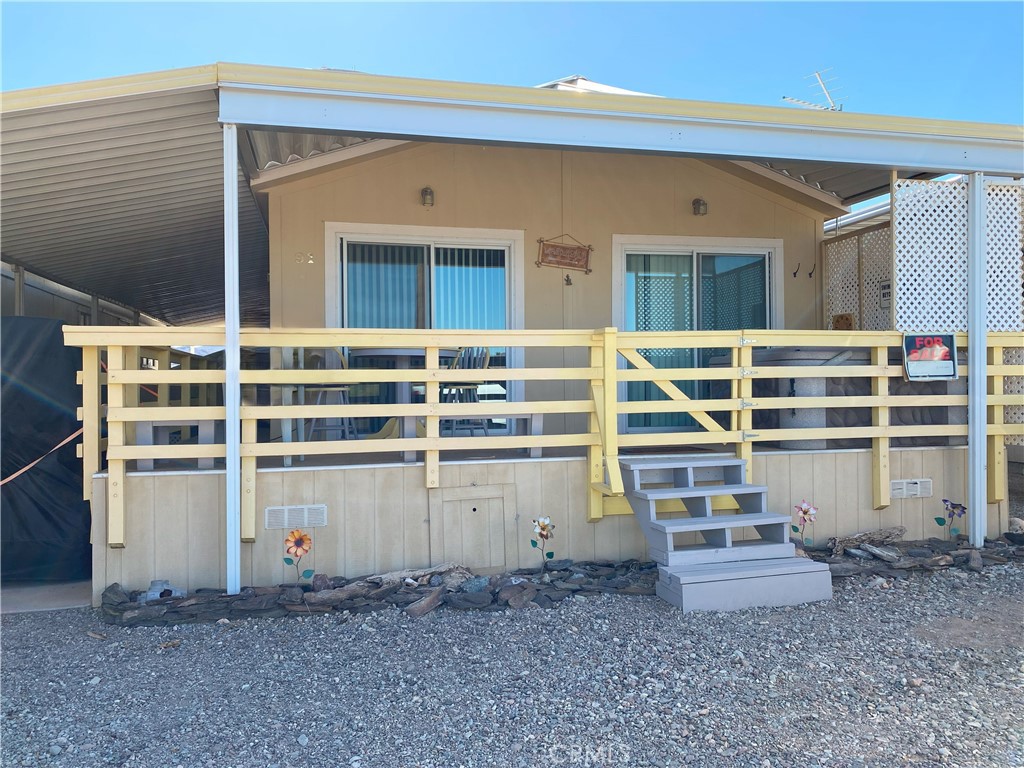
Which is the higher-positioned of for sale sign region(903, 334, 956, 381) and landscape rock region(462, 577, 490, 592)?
for sale sign region(903, 334, 956, 381)

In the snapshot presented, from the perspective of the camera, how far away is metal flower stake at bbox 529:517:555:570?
4219 millimetres

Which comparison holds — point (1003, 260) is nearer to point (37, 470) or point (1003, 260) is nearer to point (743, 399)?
point (743, 399)

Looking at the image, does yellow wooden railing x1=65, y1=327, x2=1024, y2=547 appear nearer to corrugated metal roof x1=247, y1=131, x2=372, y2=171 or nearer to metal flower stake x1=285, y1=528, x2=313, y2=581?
Result: metal flower stake x1=285, y1=528, x2=313, y2=581

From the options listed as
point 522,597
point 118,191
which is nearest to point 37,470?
point 118,191

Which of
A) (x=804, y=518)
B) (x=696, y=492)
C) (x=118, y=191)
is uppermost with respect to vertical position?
(x=118, y=191)

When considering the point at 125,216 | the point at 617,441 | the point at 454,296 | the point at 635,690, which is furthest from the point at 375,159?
the point at 635,690

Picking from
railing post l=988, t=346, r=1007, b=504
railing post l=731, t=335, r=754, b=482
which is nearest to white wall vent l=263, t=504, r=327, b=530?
railing post l=731, t=335, r=754, b=482

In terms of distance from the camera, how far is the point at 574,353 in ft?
19.9

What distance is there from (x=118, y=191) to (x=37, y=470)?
2.12m

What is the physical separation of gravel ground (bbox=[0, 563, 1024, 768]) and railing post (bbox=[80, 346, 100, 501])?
0.78 metres

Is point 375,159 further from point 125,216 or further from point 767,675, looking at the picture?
point 767,675

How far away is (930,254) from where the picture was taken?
4.86m

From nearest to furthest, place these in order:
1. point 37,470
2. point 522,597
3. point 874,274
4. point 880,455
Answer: point 522,597 → point 37,470 → point 880,455 → point 874,274

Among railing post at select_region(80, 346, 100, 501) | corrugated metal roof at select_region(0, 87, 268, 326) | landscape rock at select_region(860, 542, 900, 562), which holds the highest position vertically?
corrugated metal roof at select_region(0, 87, 268, 326)
